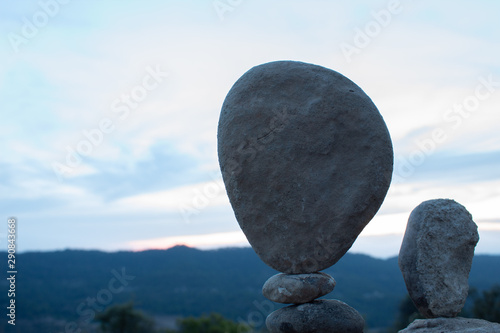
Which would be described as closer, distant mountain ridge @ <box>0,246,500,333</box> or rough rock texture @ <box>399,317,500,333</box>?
rough rock texture @ <box>399,317,500,333</box>

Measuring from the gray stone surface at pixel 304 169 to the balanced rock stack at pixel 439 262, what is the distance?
2.98 ft

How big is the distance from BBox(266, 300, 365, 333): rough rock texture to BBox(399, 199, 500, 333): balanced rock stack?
0.99 metres

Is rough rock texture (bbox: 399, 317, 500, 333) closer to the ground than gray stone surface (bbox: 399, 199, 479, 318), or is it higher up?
closer to the ground

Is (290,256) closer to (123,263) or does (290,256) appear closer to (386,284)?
(123,263)

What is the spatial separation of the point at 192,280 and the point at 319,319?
33460 mm

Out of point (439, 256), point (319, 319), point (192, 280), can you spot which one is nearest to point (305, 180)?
point (319, 319)

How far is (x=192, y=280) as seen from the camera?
3828cm

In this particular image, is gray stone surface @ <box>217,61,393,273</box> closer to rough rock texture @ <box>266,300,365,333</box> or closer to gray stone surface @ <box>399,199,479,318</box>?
rough rock texture @ <box>266,300,365,333</box>

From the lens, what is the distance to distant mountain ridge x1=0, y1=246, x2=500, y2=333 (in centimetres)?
3350

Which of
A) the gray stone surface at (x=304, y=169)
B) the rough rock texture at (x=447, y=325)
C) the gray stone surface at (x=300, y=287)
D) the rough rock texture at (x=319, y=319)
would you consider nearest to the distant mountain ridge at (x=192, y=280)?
the rough rock texture at (x=447, y=325)

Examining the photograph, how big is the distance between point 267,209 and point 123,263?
33449mm

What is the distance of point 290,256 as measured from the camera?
6.17m

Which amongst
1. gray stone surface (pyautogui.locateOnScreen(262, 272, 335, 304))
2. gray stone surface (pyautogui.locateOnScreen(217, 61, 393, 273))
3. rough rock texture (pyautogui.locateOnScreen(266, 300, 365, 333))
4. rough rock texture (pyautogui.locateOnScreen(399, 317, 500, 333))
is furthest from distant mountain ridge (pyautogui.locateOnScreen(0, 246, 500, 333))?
gray stone surface (pyautogui.locateOnScreen(217, 61, 393, 273))

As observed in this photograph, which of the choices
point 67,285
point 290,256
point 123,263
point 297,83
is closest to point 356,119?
point 297,83
